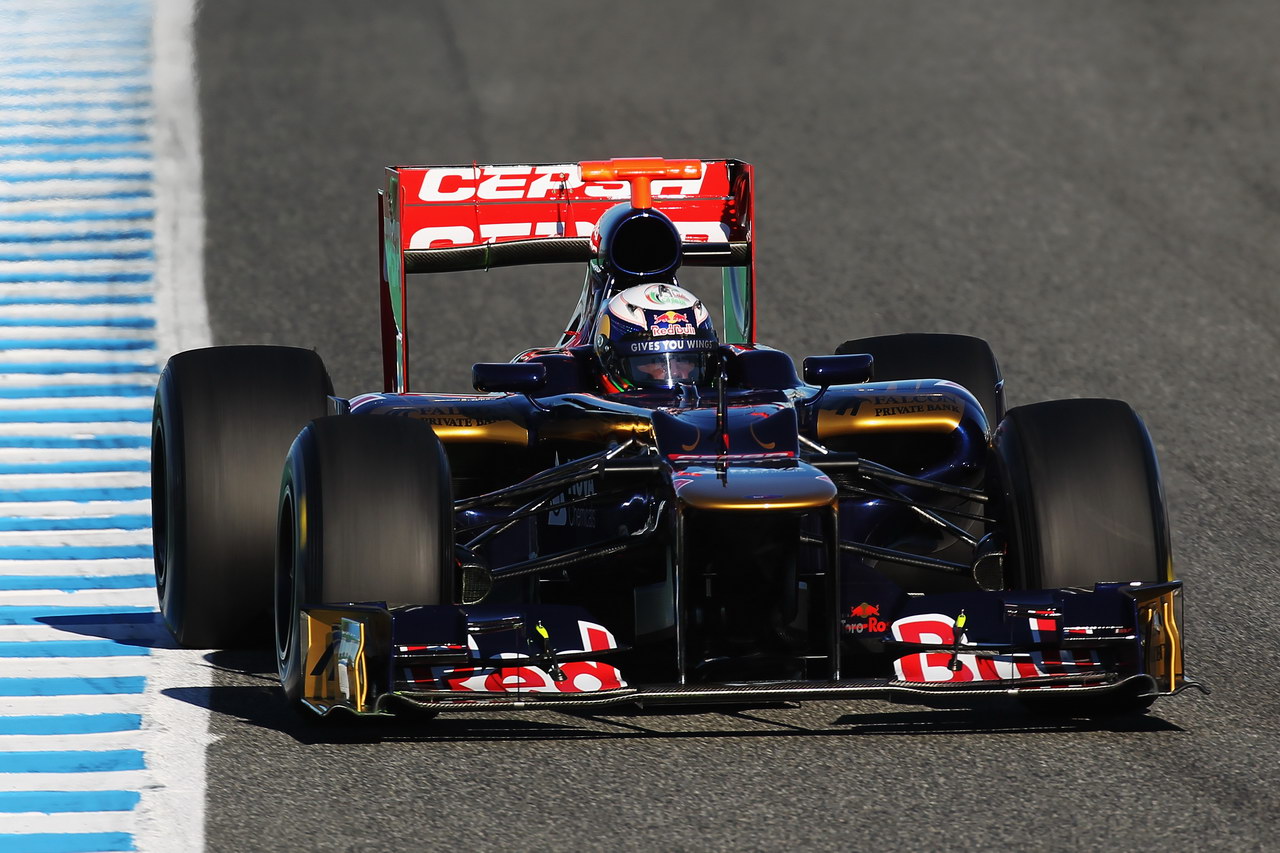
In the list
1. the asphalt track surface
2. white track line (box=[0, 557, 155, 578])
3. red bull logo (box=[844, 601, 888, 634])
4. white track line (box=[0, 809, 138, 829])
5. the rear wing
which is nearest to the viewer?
white track line (box=[0, 809, 138, 829])

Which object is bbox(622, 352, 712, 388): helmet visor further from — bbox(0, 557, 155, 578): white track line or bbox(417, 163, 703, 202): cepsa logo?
bbox(0, 557, 155, 578): white track line

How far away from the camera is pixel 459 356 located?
49.3ft

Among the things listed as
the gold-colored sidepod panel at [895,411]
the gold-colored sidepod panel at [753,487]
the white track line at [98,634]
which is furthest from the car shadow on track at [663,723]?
the gold-colored sidepod panel at [895,411]

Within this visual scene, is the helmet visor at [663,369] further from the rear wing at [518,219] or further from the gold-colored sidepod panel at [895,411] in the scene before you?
the rear wing at [518,219]

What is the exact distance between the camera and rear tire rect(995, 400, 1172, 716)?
718cm

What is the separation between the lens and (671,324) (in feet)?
28.6

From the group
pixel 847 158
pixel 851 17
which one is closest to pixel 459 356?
pixel 847 158

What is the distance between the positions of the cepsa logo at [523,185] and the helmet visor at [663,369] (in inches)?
79.8

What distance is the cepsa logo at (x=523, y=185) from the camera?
10.3m

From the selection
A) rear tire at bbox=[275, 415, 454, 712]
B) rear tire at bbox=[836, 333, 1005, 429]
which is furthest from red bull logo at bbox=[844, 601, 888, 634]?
rear tire at bbox=[836, 333, 1005, 429]

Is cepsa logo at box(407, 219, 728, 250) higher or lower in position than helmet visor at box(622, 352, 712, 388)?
higher

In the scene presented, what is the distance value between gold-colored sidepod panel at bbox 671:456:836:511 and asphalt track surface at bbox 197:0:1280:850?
32.3 inches

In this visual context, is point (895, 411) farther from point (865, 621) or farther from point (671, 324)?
point (865, 621)

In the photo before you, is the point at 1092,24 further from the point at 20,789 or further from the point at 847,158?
the point at 20,789
